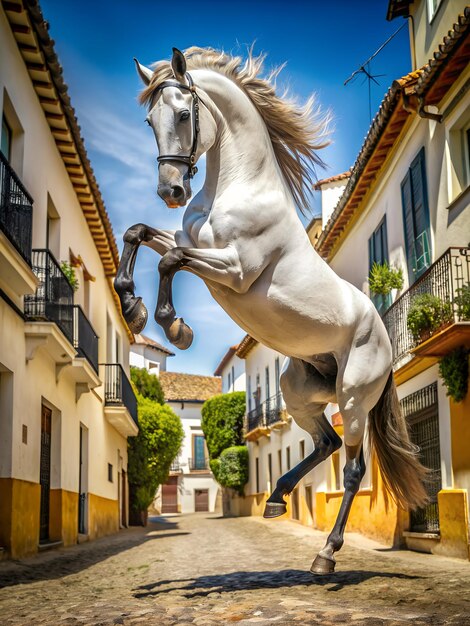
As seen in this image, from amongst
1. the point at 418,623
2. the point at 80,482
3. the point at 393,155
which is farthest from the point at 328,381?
the point at 80,482

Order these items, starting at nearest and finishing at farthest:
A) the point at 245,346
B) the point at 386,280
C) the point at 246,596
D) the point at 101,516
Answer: the point at 246,596 → the point at 386,280 → the point at 101,516 → the point at 245,346

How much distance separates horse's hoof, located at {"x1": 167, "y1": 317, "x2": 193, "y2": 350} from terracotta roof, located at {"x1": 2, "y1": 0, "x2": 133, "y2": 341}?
796 centimetres

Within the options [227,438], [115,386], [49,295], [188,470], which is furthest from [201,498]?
[49,295]

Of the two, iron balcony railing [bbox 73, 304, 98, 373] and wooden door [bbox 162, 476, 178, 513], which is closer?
iron balcony railing [bbox 73, 304, 98, 373]

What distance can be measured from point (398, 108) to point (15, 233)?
6.72 m

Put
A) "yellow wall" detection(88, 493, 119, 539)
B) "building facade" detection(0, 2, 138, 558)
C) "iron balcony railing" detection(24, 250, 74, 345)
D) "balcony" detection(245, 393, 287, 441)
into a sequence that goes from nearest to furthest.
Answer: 1. "building facade" detection(0, 2, 138, 558)
2. "iron balcony railing" detection(24, 250, 74, 345)
3. "yellow wall" detection(88, 493, 119, 539)
4. "balcony" detection(245, 393, 287, 441)

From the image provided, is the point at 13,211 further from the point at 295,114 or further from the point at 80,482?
the point at 80,482

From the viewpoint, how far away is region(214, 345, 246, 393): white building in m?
47.7

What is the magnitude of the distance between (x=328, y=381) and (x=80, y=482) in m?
14.1

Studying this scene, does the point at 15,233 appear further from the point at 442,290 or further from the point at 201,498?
the point at 201,498

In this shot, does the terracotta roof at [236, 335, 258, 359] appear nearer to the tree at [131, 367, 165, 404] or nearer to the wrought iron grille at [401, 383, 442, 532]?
the tree at [131, 367, 165, 404]

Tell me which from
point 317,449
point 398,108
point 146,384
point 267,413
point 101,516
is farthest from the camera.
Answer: point 146,384

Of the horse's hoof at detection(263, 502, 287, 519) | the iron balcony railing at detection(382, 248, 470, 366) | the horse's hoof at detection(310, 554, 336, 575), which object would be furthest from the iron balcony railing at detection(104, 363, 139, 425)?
the horse's hoof at detection(310, 554, 336, 575)

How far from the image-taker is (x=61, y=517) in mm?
15328
